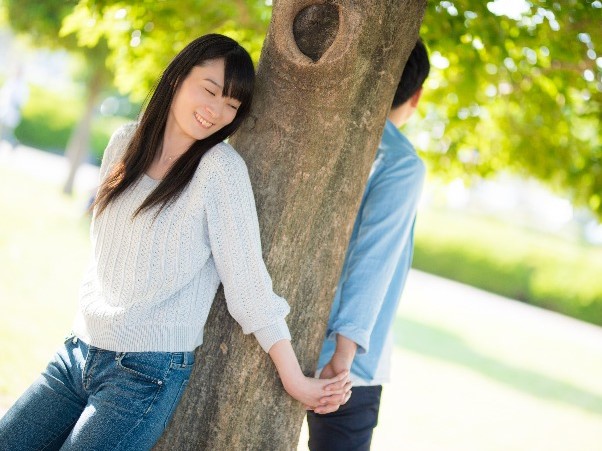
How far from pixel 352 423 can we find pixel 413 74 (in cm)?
135

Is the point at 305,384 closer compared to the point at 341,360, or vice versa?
the point at 305,384

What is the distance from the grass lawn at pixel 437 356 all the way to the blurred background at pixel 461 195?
0.04 meters

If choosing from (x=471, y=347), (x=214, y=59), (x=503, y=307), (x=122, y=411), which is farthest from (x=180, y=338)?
(x=503, y=307)

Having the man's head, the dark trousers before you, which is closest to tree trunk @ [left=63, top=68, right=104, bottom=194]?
the man's head

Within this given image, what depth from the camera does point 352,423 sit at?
9.79 ft

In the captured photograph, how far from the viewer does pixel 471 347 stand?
14.0 m

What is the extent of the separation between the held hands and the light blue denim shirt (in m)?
0.18

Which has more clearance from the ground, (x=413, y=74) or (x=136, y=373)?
(x=413, y=74)

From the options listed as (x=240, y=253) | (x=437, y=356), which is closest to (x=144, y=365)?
(x=240, y=253)

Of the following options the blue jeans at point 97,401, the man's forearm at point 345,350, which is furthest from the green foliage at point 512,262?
the blue jeans at point 97,401

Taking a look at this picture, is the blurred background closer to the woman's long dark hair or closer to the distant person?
the woman's long dark hair

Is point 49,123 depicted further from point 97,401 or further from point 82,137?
point 97,401

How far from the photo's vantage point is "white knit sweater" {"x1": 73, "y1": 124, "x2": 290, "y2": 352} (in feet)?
7.98

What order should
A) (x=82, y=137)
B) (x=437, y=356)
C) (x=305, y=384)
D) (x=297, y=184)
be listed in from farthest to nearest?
(x=82, y=137) → (x=437, y=356) → (x=297, y=184) → (x=305, y=384)
